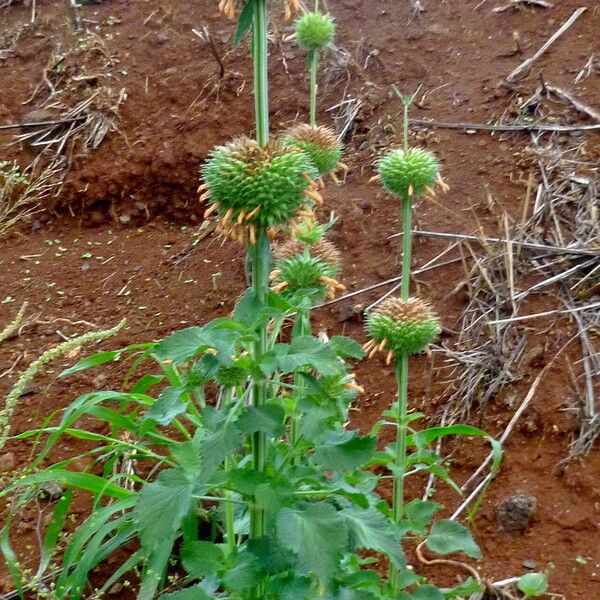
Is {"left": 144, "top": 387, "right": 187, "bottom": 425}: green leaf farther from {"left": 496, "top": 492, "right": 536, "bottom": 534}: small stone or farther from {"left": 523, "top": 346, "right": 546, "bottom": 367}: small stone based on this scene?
{"left": 523, "top": 346, "right": 546, "bottom": 367}: small stone

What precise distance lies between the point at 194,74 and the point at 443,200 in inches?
80.5

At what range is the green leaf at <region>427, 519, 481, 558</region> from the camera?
5.77 ft

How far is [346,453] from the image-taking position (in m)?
1.48

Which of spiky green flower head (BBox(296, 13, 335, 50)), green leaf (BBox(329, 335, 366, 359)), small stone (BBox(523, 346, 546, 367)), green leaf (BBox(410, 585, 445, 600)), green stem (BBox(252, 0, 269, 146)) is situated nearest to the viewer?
green stem (BBox(252, 0, 269, 146))

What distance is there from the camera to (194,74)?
15.3 feet

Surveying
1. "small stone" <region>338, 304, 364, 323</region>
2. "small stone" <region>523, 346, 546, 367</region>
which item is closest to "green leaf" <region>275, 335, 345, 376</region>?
"small stone" <region>523, 346, 546, 367</region>

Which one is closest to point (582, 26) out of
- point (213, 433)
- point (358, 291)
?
point (358, 291)

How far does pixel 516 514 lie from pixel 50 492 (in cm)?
152

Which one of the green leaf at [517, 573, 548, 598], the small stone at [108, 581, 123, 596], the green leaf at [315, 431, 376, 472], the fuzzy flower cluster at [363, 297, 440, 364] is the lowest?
the small stone at [108, 581, 123, 596]

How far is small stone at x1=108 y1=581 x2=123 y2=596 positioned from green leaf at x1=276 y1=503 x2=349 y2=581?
1086 millimetres

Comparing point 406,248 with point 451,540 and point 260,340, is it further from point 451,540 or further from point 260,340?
point 451,540

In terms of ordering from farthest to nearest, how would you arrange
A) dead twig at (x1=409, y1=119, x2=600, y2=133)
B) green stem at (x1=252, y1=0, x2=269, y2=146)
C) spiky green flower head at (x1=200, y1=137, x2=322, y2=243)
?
dead twig at (x1=409, y1=119, x2=600, y2=133) < spiky green flower head at (x1=200, y1=137, x2=322, y2=243) < green stem at (x1=252, y1=0, x2=269, y2=146)

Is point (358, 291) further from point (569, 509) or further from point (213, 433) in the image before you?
point (213, 433)

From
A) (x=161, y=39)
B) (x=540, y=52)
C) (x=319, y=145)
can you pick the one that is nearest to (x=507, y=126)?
(x=540, y=52)
